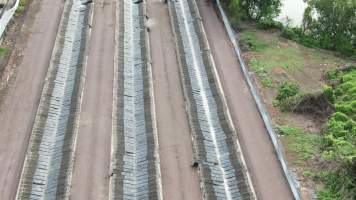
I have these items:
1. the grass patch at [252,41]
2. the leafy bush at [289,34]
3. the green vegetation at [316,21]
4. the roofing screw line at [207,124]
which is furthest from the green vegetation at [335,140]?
the leafy bush at [289,34]

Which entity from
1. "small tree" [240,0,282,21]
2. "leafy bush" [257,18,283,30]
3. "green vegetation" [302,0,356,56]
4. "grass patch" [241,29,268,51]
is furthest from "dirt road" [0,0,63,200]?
"green vegetation" [302,0,356,56]

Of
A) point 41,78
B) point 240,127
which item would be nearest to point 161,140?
point 240,127

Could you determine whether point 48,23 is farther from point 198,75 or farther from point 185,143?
point 185,143

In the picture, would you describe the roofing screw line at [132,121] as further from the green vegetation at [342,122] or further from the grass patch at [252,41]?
the green vegetation at [342,122]

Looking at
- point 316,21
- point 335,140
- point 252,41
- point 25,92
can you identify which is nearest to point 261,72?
point 252,41

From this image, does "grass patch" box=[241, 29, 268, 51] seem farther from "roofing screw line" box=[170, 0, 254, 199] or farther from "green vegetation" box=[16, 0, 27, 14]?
"green vegetation" box=[16, 0, 27, 14]

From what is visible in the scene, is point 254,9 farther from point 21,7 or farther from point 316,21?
point 21,7

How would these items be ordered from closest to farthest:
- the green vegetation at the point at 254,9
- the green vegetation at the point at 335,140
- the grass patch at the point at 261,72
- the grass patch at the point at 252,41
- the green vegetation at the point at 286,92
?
the green vegetation at the point at 335,140 < the green vegetation at the point at 286,92 < the grass patch at the point at 261,72 < the grass patch at the point at 252,41 < the green vegetation at the point at 254,9
